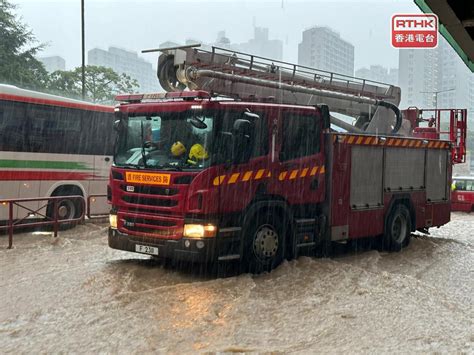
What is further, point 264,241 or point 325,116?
point 325,116

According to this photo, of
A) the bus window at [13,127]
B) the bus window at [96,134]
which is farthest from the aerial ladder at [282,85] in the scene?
the bus window at [96,134]

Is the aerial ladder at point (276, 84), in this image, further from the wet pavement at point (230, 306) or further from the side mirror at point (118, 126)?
the wet pavement at point (230, 306)

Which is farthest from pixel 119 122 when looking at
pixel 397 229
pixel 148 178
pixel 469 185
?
pixel 469 185

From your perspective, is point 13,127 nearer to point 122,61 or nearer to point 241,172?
point 241,172

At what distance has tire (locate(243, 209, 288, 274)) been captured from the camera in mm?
7859

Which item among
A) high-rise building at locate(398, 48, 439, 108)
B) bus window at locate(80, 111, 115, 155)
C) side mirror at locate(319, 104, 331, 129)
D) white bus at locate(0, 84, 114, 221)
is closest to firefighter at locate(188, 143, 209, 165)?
side mirror at locate(319, 104, 331, 129)

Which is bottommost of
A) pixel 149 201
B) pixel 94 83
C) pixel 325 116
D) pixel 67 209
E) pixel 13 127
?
pixel 67 209

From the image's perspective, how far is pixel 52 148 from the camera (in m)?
12.6

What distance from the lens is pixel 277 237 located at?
8.25 meters

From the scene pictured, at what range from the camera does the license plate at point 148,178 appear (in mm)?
7460

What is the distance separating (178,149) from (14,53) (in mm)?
26176

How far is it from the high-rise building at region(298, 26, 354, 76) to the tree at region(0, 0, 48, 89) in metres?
15.3

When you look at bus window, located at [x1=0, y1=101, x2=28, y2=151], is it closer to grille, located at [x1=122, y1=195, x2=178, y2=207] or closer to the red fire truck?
the red fire truck

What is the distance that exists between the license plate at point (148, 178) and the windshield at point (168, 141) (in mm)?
139
